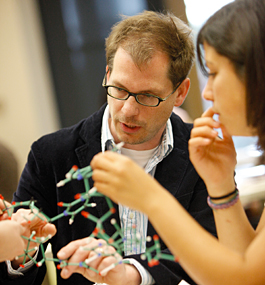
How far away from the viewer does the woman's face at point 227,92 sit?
91 centimetres

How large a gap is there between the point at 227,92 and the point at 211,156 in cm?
30

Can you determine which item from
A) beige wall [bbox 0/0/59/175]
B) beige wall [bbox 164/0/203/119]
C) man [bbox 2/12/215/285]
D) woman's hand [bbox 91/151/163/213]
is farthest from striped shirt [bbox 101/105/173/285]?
beige wall [bbox 0/0/59/175]

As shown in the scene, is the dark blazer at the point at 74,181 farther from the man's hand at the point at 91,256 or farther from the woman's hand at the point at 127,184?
the woman's hand at the point at 127,184

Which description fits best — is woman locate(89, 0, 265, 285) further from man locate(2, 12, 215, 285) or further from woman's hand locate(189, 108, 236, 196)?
man locate(2, 12, 215, 285)

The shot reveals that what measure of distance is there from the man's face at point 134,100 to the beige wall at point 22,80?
2.01 metres

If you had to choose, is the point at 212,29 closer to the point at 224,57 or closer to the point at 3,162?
the point at 224,57

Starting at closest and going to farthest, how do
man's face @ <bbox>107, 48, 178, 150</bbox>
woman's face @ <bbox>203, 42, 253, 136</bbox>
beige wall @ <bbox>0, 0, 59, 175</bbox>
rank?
1. woman's face @ <bbox>203, 42, 253, 136</bbox>
2. man's face @ <bbox>107, 48, 178, 150</bbox>
3. beige wall @ <bbox>0, 0, 59, 175</bbox>

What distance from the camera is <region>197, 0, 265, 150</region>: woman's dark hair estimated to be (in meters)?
0.88

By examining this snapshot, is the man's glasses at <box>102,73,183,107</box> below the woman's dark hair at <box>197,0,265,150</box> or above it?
below

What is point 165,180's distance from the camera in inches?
64.4

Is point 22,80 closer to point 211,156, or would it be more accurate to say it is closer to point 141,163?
point 141,163

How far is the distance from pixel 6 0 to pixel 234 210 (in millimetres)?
3135

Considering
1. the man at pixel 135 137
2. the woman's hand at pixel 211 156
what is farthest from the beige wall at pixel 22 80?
the woman's hand at pixel 211 156

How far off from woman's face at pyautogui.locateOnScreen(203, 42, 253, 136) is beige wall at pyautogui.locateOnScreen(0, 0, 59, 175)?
272cm
